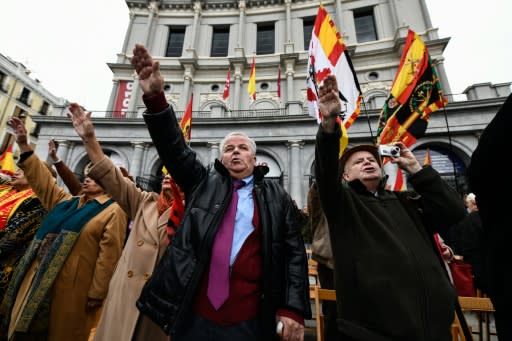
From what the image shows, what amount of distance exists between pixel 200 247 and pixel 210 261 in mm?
116

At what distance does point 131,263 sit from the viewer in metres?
2.19

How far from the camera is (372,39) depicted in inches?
742

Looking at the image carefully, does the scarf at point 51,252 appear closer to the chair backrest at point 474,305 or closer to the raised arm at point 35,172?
the raised arm at point 35,172

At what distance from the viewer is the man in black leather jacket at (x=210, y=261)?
143cm

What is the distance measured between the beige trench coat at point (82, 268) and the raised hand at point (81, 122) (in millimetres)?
1227

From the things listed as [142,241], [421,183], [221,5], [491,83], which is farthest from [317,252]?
[221,5]

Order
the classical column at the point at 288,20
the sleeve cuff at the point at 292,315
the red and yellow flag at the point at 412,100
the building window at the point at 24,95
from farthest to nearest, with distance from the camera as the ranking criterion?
the building window at the point at 24,95, the classical column at the point at 288,20, the red and yellow flag at the point at 412,100, the sleeve cuff at the point at 292,315

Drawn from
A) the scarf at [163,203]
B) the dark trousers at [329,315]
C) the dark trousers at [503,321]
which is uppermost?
the scarf at [163,203]

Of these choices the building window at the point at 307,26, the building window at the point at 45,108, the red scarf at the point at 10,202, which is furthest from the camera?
the building window at the point at 45,108

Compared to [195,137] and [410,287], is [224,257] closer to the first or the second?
[410,287]

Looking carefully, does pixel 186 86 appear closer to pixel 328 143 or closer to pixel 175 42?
pixel 175 42

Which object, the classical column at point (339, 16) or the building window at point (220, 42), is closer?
the classical column at point (339, 16)

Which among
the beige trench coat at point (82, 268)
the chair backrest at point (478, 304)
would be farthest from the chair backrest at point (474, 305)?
the beige trench coat at point (82, 268)

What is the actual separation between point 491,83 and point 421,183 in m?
15.5
